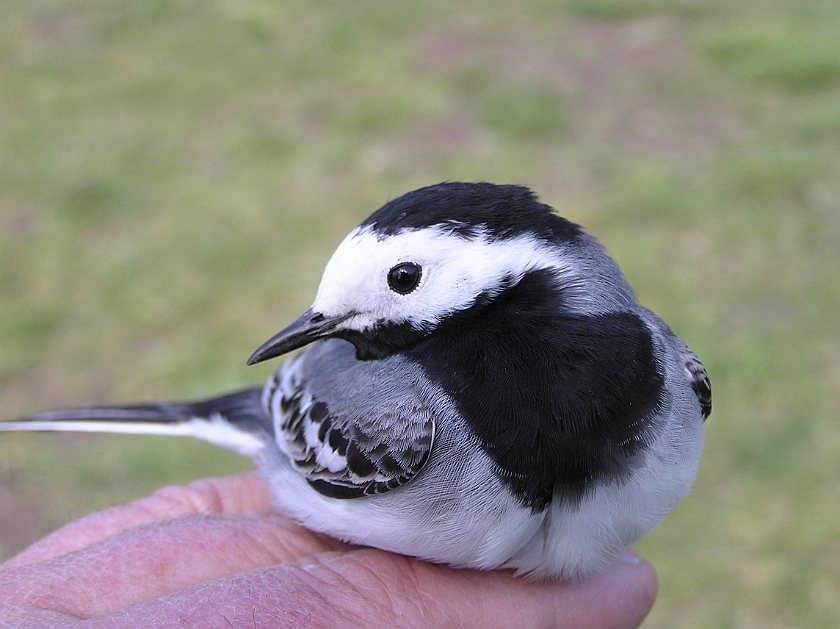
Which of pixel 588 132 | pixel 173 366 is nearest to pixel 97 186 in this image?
pixel 173 366

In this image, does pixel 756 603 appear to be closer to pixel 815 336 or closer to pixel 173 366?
pixel 815 336

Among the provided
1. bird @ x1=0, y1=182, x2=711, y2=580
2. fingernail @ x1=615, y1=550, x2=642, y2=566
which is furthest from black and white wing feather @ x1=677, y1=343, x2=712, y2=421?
fingernail @ x1=615, y1=550, x2=642, y2=566

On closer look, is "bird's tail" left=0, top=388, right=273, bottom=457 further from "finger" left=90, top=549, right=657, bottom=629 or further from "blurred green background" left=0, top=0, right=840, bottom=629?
"blurred green background" left=0, top=0, right=840, bottom=629

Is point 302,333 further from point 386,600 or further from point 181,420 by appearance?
point 181,420

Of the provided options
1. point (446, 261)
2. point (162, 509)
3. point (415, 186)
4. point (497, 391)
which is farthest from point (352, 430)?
point (415, 186)

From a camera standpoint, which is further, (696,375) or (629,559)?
(629,559)

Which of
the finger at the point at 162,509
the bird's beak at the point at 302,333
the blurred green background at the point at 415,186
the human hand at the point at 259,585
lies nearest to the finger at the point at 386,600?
the human hand at the point at 259,585

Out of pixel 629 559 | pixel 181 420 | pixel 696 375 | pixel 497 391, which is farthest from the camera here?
pixel 181 420
